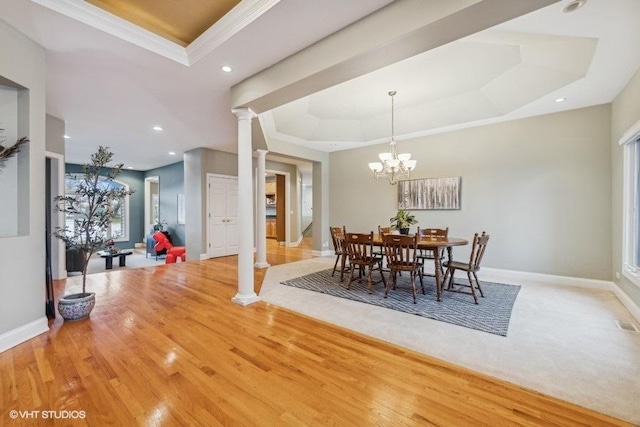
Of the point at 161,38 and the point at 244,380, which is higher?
the point at 161,38

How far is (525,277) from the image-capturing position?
15.3 ft

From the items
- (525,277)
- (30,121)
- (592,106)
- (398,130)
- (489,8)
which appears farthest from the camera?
(398,130)

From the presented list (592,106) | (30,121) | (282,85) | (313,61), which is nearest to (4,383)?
(30,121)

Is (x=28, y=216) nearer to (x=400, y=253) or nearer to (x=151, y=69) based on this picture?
(x=151, y=69)

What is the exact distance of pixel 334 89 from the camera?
434 cm

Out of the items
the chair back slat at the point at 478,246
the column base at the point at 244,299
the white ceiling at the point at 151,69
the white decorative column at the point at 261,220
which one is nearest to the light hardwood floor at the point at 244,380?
the column base at the point at 244,299

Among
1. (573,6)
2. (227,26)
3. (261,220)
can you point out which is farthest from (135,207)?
(573,6)

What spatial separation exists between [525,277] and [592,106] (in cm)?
283

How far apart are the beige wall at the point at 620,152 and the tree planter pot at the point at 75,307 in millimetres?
5952

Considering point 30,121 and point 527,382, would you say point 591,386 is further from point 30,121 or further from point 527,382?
point 30,121

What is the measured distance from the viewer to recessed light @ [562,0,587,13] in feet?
6.71

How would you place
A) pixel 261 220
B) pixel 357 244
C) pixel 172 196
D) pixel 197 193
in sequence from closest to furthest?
pixel 357 244 < pixel 261 220 < pixel 197 193 < pixel 172 196

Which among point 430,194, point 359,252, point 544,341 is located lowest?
point 544,341

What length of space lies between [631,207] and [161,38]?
5694 mm
